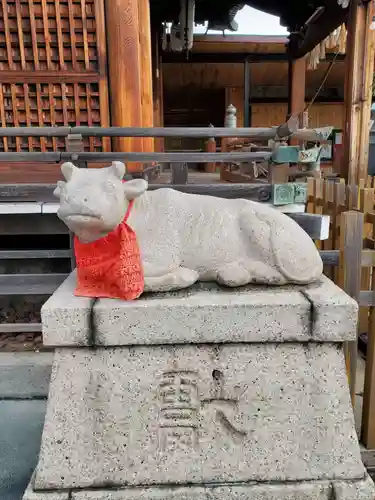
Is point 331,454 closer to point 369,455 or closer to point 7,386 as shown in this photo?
point 369,455

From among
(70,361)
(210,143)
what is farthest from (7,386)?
(210,143)

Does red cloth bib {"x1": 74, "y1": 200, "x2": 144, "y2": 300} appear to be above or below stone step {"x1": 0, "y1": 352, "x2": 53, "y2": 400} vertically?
above

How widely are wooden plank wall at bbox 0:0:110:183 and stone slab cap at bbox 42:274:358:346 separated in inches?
118

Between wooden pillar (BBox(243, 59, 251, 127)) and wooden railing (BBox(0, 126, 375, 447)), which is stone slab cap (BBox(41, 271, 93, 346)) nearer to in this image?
wooden railing (BBox(0, 126, 375, 447))

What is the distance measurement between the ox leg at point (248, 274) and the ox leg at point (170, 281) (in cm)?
17

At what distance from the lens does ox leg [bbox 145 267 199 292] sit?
210 centimetres

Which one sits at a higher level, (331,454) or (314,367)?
(314,367)

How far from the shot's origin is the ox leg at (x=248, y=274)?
215cm

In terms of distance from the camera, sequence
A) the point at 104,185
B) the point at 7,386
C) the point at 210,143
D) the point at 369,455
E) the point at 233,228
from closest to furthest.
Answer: the point at 104,185
the point at 233,228
the point at 369,455
the point at 7,386
the point at 210,143

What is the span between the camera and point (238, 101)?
12.2 metres

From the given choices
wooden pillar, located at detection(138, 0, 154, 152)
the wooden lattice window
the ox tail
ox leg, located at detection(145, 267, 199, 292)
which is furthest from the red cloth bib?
wooden pillar, located at detection(138, 0, 154, 152)

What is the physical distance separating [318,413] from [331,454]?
214mm

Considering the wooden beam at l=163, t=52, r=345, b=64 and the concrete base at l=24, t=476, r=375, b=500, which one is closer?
the concrete base at l=24, t=476, r=375, b=500

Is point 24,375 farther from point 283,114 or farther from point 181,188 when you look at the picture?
point 283,114
